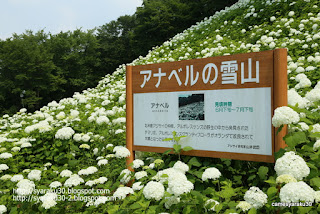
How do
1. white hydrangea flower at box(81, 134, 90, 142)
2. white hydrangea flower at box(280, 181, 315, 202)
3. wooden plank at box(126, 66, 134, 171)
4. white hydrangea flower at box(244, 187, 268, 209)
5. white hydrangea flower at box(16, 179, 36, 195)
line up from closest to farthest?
white hydrangea flower at box(280, 181, 315, 202), white hydrangea flower at box(244, 187, 268, 209), white hydrangea flower at box(16, 179, 36, 195), wooden plank at box(126, 66, 134, 171), white hydrangea flower at box(81, 134, 90, 142)

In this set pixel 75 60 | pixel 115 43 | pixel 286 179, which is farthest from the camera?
pixel 115 43

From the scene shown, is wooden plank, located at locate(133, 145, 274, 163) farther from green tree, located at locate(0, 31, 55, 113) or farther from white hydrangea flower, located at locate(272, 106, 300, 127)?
green tree, located at locate(0, 31, 55, 113)

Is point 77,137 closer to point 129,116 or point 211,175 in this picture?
point 129,116

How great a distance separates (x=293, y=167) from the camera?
176cm

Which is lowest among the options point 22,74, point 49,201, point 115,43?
point 49,201

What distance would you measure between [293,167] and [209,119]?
978 millimetres

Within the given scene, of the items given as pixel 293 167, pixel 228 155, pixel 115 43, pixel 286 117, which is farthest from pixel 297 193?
pixel 115 43

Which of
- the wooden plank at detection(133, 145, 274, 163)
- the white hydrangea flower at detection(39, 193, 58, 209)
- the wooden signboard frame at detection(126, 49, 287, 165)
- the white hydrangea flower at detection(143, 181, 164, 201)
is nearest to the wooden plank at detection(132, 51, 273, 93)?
the wooden signboard frame at detection(126, 49, 287, 165)

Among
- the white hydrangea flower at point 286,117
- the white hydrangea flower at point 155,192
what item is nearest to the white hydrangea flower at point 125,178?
the white hydrangea flower at point 155,192

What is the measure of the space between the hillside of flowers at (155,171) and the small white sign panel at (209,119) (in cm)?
20

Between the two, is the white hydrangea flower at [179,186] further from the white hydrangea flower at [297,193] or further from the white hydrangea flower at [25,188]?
the white hydrangea flower at [25,188]

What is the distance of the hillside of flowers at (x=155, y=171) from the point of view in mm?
1863

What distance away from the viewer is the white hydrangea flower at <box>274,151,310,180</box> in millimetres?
1751

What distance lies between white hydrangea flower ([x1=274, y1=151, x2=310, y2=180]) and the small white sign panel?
Result: 44 cm
